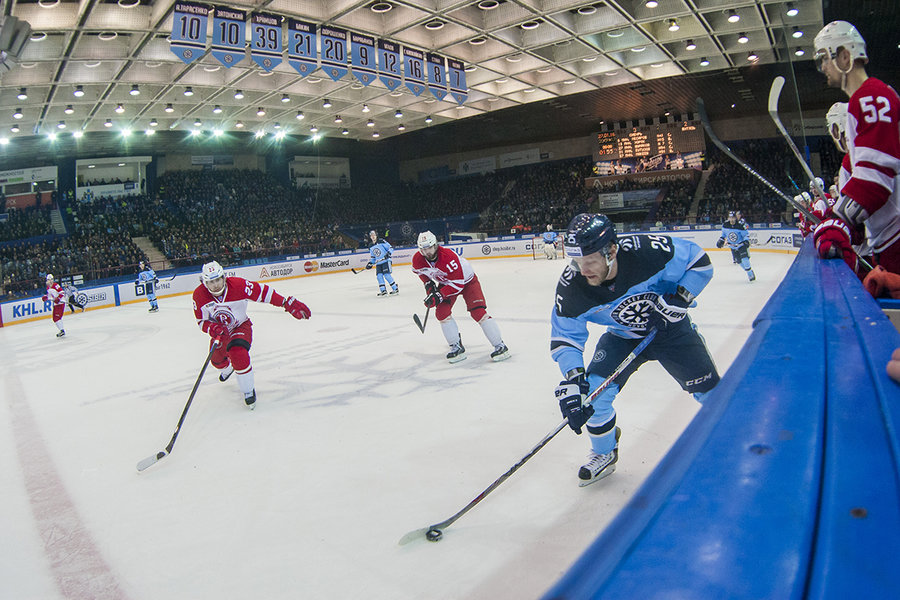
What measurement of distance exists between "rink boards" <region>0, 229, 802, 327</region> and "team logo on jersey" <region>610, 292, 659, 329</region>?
31.7 ft

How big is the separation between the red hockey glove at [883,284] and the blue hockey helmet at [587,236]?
102 centimetres

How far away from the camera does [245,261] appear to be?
69.1 ft

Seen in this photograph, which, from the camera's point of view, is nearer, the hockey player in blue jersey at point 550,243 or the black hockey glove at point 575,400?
the black hockey glove at point 575,400

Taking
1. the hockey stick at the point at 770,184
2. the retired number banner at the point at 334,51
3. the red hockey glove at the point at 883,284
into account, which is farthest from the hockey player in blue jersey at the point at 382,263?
the red hockey glove at the point at 883,284

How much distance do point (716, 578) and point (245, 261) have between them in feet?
73.2

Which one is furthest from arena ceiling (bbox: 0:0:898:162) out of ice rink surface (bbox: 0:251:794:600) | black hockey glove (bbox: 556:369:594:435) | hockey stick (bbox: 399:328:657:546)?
black hockey glove (bbox: 556:369:594:435)

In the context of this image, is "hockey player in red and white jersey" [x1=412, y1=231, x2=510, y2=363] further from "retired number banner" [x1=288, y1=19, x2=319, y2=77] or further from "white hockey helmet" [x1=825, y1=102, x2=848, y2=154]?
"retired number banner" [x1=288, y1=19, x2=319, y2=77]

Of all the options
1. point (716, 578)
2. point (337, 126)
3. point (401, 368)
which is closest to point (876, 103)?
point (716, 578)

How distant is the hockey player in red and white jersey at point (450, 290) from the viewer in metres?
6.58

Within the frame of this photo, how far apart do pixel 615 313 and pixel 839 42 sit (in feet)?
5.13

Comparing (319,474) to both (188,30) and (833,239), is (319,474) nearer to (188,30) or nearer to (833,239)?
(833,239)

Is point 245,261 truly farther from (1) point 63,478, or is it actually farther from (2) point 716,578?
(2) point 716,578

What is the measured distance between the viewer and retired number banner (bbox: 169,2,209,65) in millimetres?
9078

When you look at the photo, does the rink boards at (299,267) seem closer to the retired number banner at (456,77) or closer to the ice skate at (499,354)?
the ice skate at (499,354)
